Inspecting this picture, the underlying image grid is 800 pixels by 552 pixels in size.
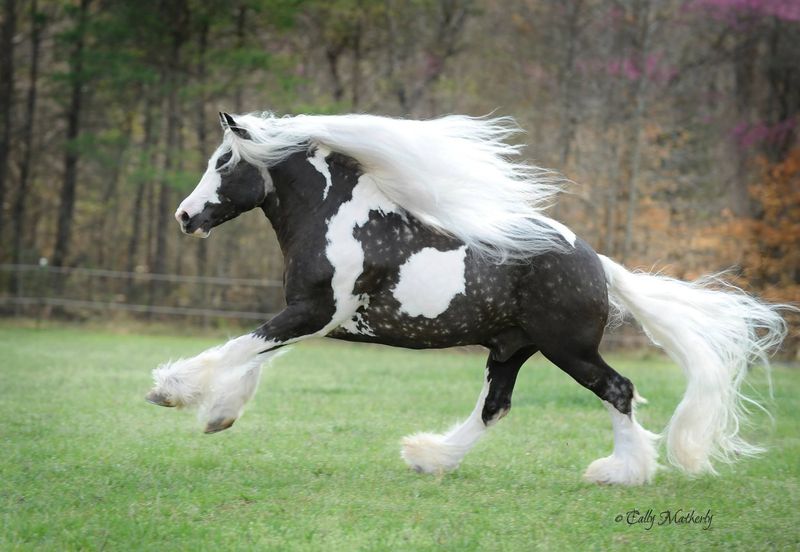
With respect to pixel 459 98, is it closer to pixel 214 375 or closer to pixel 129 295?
pixel 129 295

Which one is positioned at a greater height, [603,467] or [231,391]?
[231,391]

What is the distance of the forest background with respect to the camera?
2073 cm

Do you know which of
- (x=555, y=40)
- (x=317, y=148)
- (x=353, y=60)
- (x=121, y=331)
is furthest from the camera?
(x=353, y=60)

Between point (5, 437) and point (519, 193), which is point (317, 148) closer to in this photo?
point (519, 193)

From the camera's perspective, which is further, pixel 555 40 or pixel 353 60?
pixel 353 60

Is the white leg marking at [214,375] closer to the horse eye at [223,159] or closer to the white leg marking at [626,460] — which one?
the horse eye at [223,159]

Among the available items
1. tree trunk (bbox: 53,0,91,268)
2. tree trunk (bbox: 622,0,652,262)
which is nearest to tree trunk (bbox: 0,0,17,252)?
tree trunk (bbox: 53,0,91,268)

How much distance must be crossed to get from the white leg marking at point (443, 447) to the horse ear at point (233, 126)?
205 cm

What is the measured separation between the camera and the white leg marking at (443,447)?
5934 mm

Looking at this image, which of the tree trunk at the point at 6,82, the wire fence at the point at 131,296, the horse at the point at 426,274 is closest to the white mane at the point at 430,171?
the horse at the point at 426,274

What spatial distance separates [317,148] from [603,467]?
8.16ft

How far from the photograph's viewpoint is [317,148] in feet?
19.1

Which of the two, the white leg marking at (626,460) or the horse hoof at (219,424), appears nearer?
the horse hoof at (219,424)

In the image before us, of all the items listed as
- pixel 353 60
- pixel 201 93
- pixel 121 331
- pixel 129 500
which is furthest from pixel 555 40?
pixel 129 500
